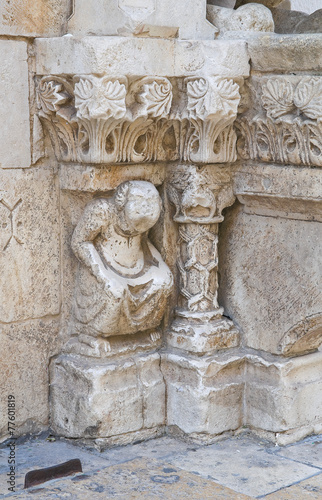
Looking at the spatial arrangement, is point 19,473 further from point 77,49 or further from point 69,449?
point 77,49

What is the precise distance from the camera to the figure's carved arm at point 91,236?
3756mm

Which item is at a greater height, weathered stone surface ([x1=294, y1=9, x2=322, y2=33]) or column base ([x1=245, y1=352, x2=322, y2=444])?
weathered stone surface ([x1=294, y1=9, x2=322, y2=33])

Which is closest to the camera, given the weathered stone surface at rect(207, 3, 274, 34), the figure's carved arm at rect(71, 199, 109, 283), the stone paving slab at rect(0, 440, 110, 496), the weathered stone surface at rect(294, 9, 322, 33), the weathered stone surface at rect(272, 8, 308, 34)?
the stone paving slab at rect(0, 440, 110, 496)

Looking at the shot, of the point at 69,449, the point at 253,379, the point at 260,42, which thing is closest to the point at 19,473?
the point at 69,449

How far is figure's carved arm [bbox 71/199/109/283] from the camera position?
376 cm

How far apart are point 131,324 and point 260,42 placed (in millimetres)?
1407

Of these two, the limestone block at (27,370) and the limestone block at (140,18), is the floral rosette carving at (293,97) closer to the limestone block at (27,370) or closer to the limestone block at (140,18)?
the limestone block at (140,18)

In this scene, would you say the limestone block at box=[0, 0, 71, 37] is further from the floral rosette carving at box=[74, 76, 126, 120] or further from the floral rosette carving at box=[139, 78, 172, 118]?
the floral rosette carving at box=[139, 78, 172, 118]

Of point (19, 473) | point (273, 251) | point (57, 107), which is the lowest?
point (19, 473)

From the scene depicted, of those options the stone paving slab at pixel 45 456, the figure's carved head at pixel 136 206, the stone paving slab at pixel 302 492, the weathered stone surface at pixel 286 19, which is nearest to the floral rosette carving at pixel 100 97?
the figure's carved head at pixel 136 206

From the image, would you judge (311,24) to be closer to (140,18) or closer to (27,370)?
(140,18)

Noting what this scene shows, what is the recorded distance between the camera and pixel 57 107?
3.62m

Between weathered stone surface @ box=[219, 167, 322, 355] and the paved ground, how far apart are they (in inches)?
19.9

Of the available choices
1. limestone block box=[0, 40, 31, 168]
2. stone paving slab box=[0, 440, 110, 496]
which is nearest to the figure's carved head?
limestone block box=[0, 40, 31, 168]
